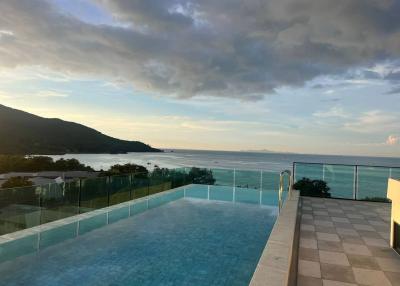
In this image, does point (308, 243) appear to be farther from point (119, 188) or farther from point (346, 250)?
point (119, 188)

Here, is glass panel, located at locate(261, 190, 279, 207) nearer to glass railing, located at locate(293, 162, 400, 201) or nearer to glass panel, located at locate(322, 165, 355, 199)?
glass railing, located at locate(293, 162, 400, 201)

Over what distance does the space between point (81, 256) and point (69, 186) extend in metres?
2.44

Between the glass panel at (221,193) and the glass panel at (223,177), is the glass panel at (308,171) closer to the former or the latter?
the glass panel at (221,193)

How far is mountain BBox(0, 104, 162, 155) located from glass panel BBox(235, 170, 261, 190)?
30.5 metres

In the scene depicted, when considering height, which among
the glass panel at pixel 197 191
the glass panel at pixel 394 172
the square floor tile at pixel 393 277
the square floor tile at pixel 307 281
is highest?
the glass panel at pixel 394 172

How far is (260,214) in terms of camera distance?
8023 millimetres

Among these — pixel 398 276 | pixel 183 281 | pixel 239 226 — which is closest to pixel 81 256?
pixel 183 281

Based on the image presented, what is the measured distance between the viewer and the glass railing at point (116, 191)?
5477 mm

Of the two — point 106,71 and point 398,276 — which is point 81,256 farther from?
point 106,71

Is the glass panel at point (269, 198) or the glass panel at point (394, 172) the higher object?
the glass panel at point (394, 172)

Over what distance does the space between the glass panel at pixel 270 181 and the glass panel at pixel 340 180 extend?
213 centimetres

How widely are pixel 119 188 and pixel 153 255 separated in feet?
12.4

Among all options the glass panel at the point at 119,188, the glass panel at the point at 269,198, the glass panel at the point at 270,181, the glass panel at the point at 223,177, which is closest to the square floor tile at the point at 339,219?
the glass panel at the point at 269,198

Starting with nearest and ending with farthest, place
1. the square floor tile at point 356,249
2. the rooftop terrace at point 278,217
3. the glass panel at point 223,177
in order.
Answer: the rooftop terrace at point 278,217 → the square floor tile at point 356,249 → the glass panel at point 223,177
